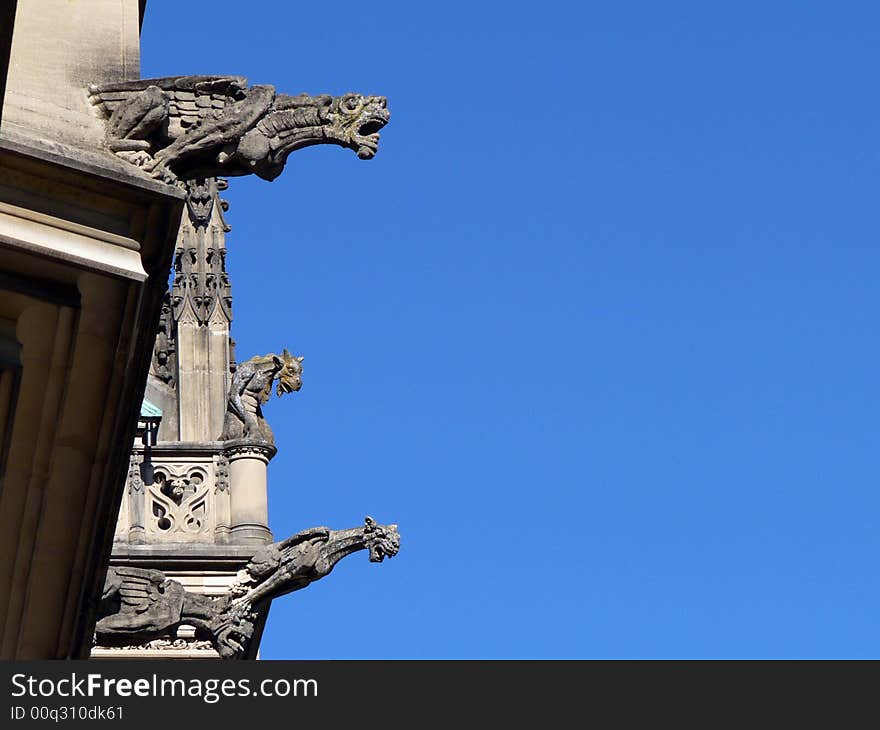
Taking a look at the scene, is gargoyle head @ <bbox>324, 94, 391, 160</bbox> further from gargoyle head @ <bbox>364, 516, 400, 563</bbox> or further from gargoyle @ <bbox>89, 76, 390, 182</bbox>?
gargoyle head @ <bbox>364, 516, 400, 563</bbox>

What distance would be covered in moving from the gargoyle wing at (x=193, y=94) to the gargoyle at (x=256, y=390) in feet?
31.5

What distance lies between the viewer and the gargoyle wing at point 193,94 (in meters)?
13.0

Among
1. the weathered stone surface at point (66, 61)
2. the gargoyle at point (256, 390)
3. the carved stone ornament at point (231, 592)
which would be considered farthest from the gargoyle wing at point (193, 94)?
the gargoyle at point (256, 390)

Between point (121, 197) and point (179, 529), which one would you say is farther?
point (179, 529)

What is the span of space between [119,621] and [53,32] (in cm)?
488

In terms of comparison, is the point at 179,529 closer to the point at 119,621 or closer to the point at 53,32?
the point at 119,621


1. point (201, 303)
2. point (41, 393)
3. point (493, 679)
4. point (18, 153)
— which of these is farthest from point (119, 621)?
point (201, 303)

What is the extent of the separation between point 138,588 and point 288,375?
713 centimetres

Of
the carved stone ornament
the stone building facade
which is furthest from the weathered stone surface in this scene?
the carved stone ornament

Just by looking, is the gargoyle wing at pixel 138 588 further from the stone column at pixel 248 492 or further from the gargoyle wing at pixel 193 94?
the stone column at pixel 248 492

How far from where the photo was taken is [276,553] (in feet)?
69.8

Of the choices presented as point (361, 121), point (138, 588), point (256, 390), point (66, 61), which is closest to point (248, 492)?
point (256, 390)

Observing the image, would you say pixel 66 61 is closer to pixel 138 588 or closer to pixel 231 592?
pixel 138 588

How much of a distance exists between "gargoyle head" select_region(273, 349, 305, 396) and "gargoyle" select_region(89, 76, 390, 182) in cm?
994
